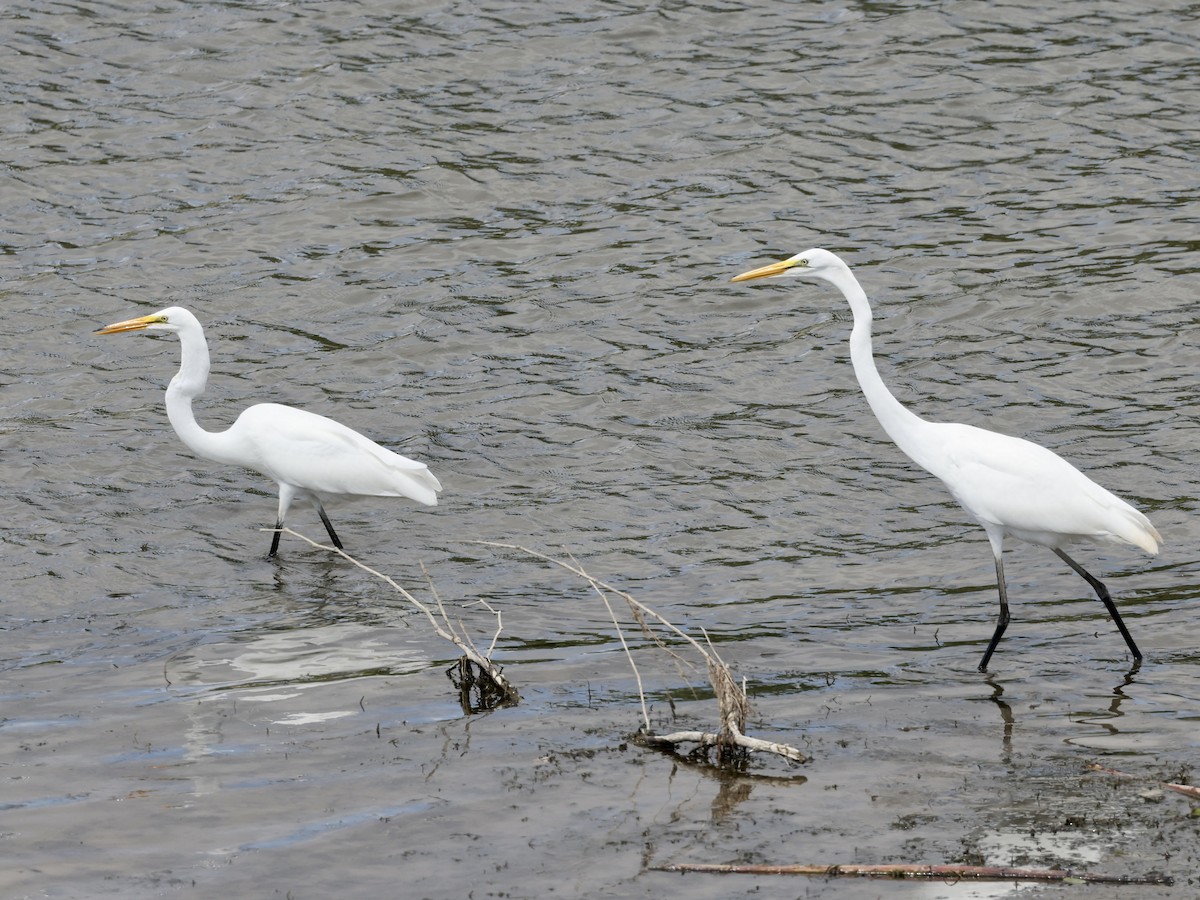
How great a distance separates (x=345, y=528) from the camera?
461 inches

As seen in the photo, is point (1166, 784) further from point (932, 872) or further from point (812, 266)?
point (812, 266)

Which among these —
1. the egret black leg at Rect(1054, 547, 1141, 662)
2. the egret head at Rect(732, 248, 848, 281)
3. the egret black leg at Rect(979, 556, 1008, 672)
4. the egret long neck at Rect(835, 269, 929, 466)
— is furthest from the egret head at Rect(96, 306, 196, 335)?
the egret black leg at Rect(1054, 547, 1141, 662)

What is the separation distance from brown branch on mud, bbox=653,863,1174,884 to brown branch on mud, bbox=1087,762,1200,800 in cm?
66

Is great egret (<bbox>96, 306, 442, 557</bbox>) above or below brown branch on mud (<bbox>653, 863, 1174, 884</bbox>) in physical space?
below

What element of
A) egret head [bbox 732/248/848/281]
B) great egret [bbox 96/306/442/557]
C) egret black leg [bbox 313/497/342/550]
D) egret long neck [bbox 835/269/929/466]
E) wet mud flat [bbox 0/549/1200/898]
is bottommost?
egret black leg [bbox 313/497/342/550]

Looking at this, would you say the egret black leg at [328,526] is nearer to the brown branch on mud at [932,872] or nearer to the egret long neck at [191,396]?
the egret long neck at [191,396]

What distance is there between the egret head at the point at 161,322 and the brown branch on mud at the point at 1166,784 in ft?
24.3

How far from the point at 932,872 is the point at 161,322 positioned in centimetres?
793

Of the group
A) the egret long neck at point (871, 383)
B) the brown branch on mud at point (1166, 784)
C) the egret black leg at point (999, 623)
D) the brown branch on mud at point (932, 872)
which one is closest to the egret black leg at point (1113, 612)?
the egret black leg at point (999, 623)

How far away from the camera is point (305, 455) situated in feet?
36.1

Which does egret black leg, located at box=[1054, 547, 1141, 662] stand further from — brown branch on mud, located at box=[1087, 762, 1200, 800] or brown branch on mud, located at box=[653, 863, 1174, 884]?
brown branch on mud, located at box=[653, 863, 1174, 884]

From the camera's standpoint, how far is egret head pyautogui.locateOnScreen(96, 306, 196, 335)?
1150 cm

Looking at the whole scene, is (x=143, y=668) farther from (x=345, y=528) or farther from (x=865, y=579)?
(x=865, y=579)

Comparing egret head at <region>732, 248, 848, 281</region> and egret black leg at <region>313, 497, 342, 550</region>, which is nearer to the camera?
egret head at <region>732, 248, 848, 281</region>
